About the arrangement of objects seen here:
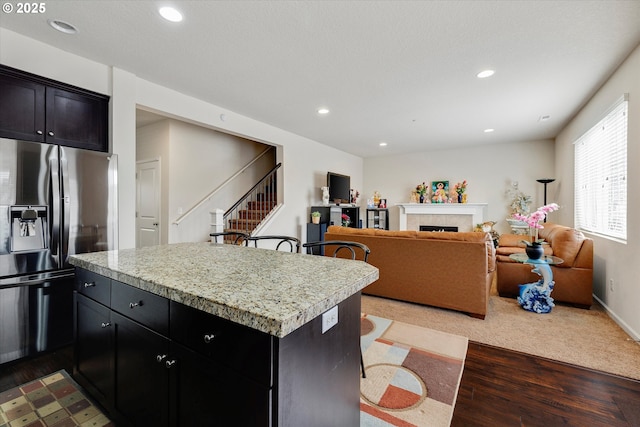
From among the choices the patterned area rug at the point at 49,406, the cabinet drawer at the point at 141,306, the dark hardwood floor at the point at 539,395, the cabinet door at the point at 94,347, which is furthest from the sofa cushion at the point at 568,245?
the patterned area rug at the point at 49,406

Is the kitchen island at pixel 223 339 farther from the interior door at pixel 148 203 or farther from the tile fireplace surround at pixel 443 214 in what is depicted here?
the tile fireplace surround at pixel 443 214

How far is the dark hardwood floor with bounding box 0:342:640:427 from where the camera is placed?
5.51 feet

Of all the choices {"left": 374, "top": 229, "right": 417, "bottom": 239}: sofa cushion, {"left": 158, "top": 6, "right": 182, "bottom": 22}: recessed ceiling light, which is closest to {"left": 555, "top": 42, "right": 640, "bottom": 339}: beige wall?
{"left": 374, "top": 229, "right": 417, "bottom": 239}: sofa cushion

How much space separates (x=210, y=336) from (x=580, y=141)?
19.3 feet

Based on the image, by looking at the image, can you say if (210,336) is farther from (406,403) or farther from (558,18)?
(558,18)

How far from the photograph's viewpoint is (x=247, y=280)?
120 centimetres

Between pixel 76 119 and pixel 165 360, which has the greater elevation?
pixel 76 119

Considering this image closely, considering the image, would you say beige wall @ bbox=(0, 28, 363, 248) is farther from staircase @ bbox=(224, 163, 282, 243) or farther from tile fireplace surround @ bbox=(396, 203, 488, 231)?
tile fireplace surround @ bbox=(396, 203, 488, 231)

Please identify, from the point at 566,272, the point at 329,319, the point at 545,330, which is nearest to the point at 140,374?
the point at 329,319

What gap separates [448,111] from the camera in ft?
14.8

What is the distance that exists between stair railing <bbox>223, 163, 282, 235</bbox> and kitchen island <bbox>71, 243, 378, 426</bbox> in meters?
4.38

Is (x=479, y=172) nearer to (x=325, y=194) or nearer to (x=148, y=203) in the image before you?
(x=325, y=194)

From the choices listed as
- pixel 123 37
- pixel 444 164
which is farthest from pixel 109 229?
pixel 444 164

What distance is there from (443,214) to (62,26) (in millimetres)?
7423
